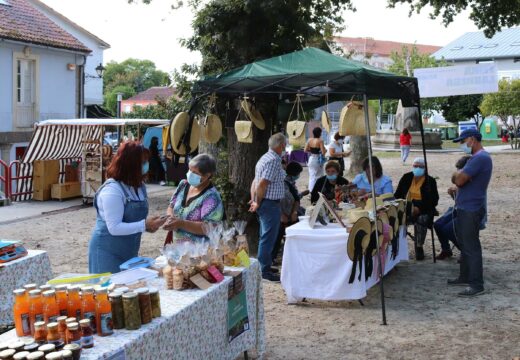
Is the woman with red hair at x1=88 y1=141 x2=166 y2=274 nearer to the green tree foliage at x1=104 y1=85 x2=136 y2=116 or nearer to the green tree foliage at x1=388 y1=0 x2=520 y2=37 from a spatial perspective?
the green tree foliage at x1=388 y1=0 x2=520 y2=37

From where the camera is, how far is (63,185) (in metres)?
15.2

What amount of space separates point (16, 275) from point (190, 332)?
186cm

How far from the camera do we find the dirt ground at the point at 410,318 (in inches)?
208

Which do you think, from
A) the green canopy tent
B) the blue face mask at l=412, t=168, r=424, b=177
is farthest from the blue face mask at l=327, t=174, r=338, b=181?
the green canopy tent

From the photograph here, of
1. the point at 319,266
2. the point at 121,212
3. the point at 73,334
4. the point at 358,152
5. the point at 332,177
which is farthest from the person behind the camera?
the point at 358,152

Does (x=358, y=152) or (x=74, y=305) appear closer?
(x=74, y=305)

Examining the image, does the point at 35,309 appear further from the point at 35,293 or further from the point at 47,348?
the point at 47,348

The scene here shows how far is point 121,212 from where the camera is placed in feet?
13.9

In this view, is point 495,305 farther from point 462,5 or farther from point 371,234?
point 462,5

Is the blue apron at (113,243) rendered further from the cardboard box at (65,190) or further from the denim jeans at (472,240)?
the cardboard box at (65,190)

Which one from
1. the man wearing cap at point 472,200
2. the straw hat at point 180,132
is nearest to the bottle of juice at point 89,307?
the straw hat at point 180,132

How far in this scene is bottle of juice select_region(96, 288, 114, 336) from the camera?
9.77ft

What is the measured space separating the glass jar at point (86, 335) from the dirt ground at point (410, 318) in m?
2.55

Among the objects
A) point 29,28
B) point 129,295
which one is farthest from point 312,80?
point 29,28
